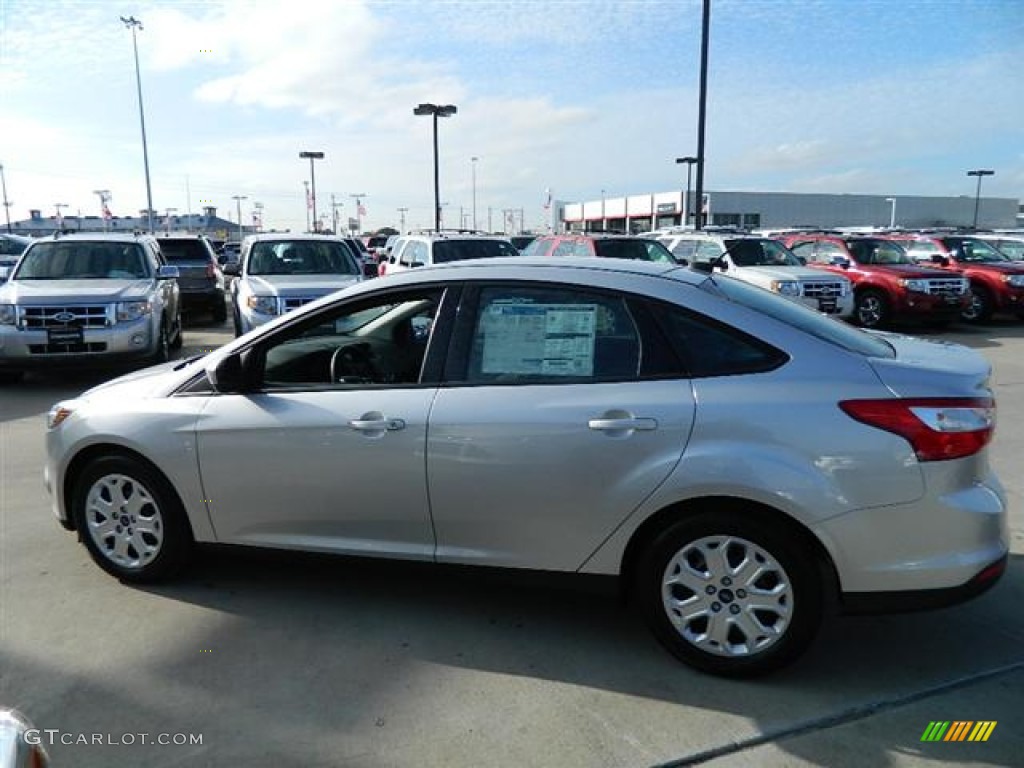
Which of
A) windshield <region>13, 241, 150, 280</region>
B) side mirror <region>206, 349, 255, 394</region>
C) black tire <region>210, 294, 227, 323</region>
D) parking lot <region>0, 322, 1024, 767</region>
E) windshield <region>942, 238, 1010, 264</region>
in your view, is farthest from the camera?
windshield <region>942, 238, 1010, 264</region>

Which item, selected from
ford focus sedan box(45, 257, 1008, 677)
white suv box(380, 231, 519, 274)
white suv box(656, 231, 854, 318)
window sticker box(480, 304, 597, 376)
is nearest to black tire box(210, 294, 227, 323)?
white suv box(380, 231, 519, 274)

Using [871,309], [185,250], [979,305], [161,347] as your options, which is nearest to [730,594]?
[161,347]

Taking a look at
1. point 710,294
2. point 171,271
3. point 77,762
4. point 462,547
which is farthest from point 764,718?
point 171,271

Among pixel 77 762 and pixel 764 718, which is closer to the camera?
pixel 77 762

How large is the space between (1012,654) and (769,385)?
5.35 feet

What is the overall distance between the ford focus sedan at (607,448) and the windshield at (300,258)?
25.5ft

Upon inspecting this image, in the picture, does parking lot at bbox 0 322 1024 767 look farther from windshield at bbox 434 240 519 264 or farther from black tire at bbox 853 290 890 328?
black tire at bbox 853 290 890 328

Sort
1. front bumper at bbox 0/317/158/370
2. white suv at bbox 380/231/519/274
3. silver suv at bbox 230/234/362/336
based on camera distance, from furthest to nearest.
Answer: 1. white suv at bbox 380/231/519/274
2. silver suv at bbox 230/234/362/336
3. front bumper at bbox 0/317/158/370

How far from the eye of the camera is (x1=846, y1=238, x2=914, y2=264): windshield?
15633mm

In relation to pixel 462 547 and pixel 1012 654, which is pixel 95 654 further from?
pixel 1012 654

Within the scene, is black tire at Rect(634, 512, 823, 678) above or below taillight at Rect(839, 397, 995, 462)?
below

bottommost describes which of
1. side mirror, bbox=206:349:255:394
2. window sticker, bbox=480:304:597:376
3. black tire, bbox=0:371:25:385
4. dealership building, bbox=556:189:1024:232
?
black tire, bbox=0:371:25:385

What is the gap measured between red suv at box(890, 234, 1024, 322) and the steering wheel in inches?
581

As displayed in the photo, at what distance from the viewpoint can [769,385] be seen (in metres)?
3.04
